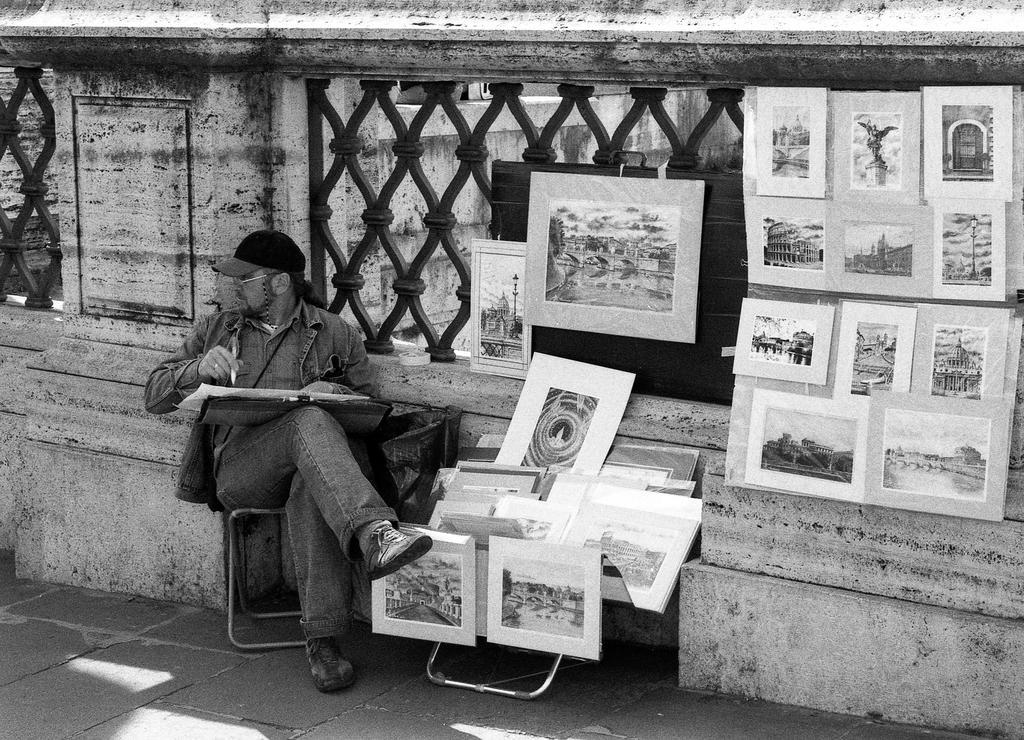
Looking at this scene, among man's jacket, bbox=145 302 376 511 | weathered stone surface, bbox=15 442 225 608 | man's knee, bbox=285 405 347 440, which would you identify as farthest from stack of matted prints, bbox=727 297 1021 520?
weathered stone surface, bbox=15 442 225 608

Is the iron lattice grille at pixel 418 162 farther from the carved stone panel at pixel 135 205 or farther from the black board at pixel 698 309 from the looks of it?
the carved stone panel at pixel 135 205

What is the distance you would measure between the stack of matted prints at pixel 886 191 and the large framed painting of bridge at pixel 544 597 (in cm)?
98

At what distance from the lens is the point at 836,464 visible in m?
4.13

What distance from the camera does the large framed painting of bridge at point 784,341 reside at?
412cm

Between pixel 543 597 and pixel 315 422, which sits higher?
pixel 315 422

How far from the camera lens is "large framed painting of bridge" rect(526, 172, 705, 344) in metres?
4.52

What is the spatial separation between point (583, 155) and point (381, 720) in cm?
735

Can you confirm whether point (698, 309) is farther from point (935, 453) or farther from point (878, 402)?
point (935, 453)

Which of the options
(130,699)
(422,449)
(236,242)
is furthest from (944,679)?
(236,242)

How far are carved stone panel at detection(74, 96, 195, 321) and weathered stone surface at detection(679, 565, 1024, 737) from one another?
2.19 metres

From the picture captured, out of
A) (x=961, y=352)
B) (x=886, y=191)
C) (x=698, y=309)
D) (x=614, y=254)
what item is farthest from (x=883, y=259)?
(x=614, y=254)

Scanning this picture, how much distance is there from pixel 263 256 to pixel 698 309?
143cm

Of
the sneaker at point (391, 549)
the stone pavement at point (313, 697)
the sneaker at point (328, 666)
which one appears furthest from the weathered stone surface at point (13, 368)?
the sneaker at point (391, 549)

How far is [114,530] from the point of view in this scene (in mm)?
5527
